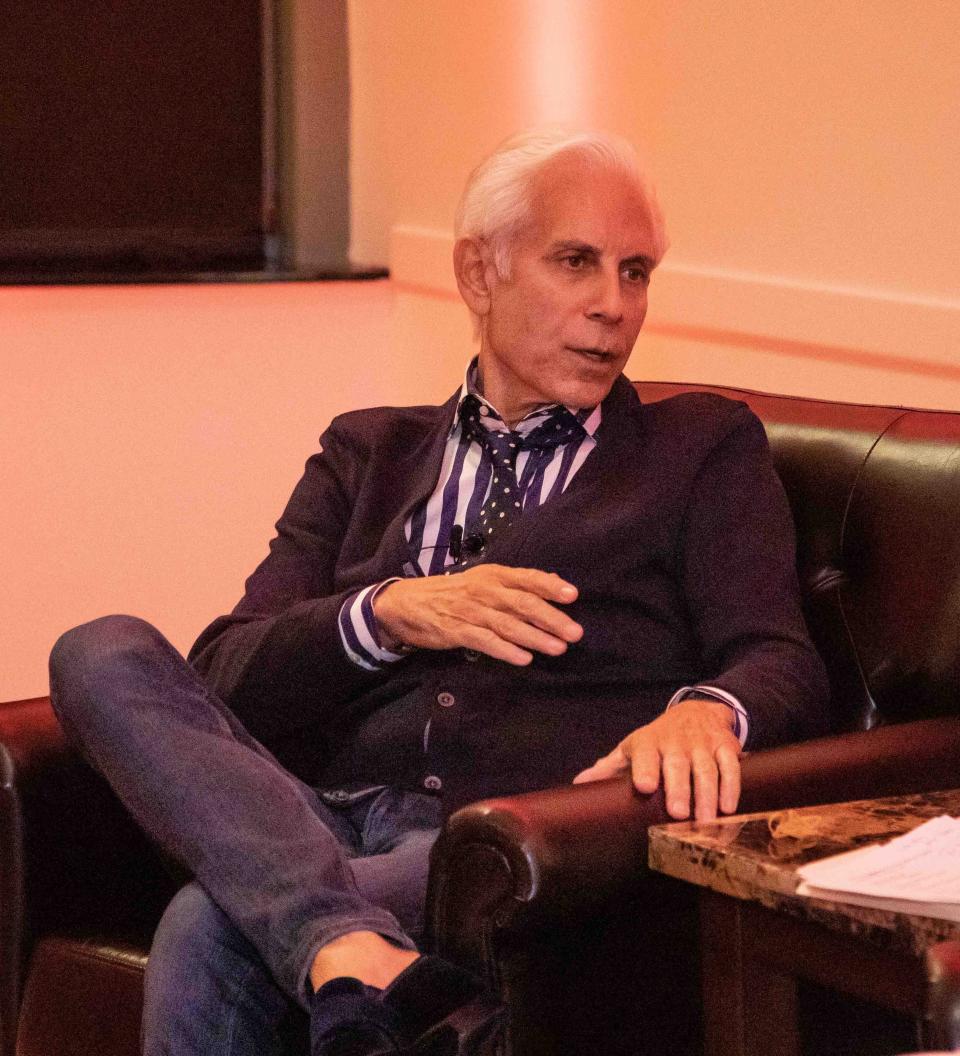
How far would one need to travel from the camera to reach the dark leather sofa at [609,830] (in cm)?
138

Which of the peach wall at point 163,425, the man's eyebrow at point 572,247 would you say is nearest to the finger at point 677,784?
the man's eyebrow at point 572,247

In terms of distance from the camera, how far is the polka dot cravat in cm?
196

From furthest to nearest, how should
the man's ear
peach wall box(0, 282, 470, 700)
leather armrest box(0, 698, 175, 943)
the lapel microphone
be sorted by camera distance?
peach wall box(0, 282, 470, 700) → the man's ear → the lapel microphone → leather armrest box(0, 698, 175, 943)

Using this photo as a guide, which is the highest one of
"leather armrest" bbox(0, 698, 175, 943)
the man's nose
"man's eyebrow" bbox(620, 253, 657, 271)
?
"man's eyebrow" bbox(620, 253, 657, 271)

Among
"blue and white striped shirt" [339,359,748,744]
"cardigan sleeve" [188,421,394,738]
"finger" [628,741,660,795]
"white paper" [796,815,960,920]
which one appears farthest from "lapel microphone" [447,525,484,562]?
"white paper" [796,815,960,920]

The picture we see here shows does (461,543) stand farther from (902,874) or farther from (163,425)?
(163,425)

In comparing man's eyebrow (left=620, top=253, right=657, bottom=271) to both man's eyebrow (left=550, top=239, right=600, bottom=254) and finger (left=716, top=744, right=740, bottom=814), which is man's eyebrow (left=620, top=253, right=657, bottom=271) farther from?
finger (left=716, top=744, right=740, bottom=814)

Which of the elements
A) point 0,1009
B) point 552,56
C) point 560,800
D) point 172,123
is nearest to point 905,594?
point 560,800

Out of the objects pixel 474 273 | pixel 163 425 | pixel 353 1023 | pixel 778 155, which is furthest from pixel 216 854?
pixel 163 425

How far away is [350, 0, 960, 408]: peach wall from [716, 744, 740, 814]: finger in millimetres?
1055

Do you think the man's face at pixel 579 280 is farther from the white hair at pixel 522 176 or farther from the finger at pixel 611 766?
the finger at pixel 611 766

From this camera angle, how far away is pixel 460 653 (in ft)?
6.05

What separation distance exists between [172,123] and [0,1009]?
2641 millimetres

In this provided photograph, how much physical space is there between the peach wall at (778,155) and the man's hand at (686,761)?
1011 mm
